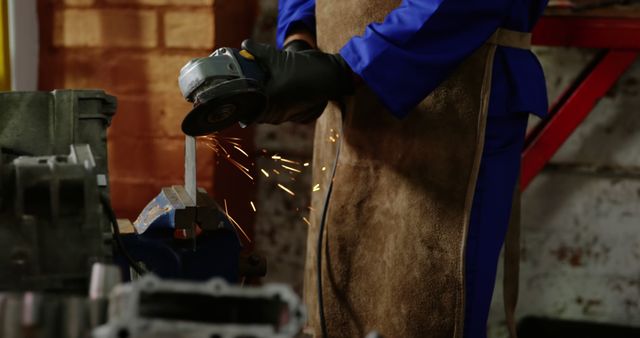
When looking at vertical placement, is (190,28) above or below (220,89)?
above

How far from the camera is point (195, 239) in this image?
0.93 m

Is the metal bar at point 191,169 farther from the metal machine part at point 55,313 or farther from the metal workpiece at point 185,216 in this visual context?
the metal machine part at point 55,313

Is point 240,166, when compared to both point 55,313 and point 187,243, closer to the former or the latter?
point 187,243

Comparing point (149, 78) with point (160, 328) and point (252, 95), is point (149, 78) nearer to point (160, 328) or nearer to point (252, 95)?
point (252, 95)

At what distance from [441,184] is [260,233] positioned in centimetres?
93

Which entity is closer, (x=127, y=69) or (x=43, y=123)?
(x=43, y=123)

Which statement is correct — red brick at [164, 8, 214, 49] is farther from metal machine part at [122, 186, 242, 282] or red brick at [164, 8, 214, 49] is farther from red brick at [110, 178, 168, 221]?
metal machine part at [122, 186, 242, 282]

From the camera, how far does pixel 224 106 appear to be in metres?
1.04

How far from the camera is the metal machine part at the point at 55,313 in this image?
512 millimetres

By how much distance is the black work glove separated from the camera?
3.68 feet

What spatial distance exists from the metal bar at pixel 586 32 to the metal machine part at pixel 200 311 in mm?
1489

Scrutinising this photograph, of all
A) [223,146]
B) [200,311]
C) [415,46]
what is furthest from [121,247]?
[223,146]

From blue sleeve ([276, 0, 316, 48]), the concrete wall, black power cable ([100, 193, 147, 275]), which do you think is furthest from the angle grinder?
the concrete wall

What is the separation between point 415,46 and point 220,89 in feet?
0.99
